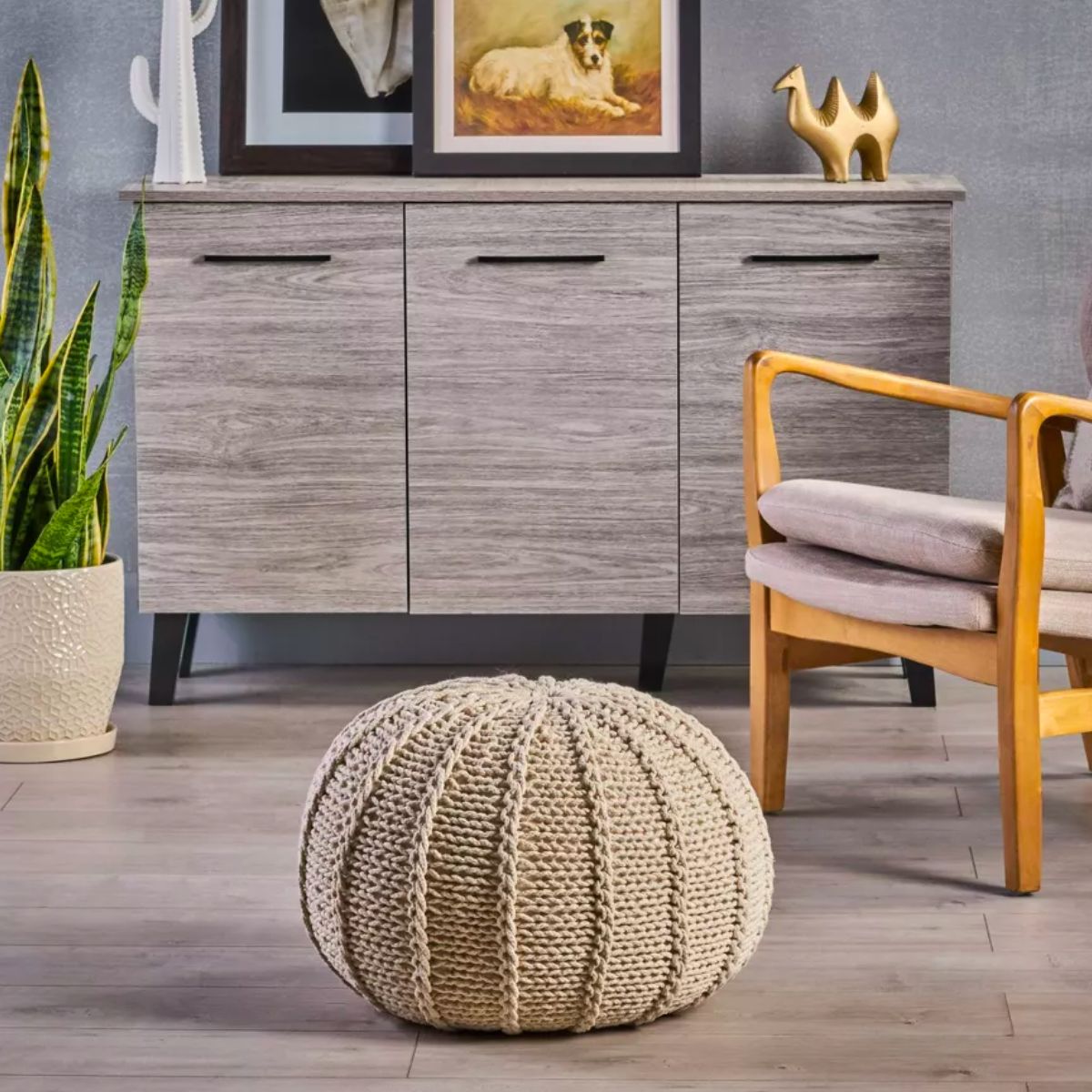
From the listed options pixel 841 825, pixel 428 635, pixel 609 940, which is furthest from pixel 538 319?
pixel 609 940

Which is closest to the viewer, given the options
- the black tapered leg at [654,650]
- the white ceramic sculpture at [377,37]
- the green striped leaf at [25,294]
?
the green striped leaf at [25,294]

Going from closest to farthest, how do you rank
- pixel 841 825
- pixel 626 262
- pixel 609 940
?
pixel 609 940 < pixel 841 825 < pixel 626 262

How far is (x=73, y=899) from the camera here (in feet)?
6.70

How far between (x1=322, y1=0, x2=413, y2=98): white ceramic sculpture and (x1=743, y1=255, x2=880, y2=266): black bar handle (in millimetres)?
842

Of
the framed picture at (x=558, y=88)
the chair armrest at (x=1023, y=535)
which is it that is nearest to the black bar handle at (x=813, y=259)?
the framed picture at (x=558, y=88)

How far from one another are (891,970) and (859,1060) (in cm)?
24

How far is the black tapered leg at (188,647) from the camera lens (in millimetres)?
3395

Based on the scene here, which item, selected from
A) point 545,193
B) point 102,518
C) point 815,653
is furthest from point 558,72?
point 815,653

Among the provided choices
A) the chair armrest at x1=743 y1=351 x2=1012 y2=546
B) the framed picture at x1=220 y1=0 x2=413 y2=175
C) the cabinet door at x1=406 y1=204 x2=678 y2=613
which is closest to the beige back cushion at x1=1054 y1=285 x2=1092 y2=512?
the chair armrest at x1=743 y1=351 x2=1012 y2=546

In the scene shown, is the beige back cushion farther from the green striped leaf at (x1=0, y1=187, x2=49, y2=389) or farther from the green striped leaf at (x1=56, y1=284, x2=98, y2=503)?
the green striped leaf at (x1=0, y1=187, x2=49, y2=389)

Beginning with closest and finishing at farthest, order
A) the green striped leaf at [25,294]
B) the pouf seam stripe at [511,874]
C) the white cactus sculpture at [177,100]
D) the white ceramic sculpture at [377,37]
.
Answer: the pouf seam stripe at [511,874]
the green striped leaf at [25,294]
the white cactus sculpture at [177,100]
the white ceramic sculpture at [377,37]

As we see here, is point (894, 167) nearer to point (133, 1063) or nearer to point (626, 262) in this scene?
point (626, 262)

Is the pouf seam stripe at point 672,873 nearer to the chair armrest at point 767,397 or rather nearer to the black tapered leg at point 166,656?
the chair armrest at point 767,397

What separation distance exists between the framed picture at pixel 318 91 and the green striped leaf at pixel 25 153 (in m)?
0.50
